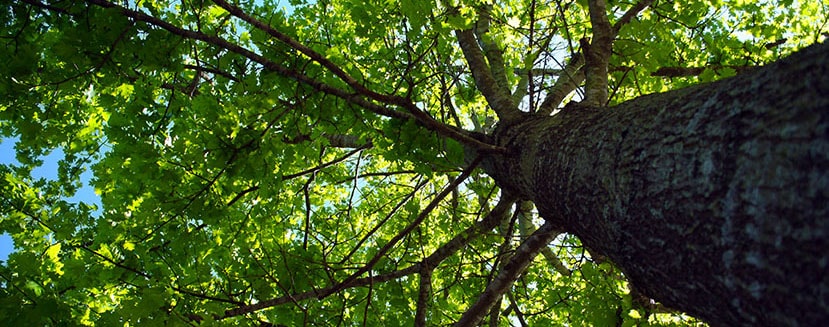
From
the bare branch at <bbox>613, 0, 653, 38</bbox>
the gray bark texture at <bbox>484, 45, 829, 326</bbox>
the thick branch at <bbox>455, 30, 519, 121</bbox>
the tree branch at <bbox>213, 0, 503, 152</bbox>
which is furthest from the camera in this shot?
the bare branch at <bbox>613, 0, 653, 38</bbox>

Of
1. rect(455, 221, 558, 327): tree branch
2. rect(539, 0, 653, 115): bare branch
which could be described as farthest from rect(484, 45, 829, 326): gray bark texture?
rect(539, 0, 653, 115): bare branch

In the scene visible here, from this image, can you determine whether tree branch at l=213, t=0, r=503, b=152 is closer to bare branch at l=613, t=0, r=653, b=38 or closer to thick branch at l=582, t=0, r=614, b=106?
thick branch at l=582, t=0, r=614, b=106

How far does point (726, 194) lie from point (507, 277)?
2.16m

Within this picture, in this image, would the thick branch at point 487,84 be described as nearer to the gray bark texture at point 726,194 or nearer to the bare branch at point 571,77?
the bare branch at point 571,77

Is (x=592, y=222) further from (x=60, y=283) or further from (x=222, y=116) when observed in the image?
(x=60, y=283)

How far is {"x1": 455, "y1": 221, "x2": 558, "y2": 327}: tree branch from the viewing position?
2.73 m

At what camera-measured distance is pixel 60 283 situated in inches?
105

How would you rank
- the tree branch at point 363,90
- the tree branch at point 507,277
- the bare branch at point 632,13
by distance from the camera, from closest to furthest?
the tree branch at point 363,90, the tree branch at point 507,277, the bare branch at point 632,13

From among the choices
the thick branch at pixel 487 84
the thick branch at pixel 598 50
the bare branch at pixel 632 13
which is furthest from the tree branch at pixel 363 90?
the bare branch at pixel 632 13

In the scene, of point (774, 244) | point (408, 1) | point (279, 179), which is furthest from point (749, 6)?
point (774, 244)

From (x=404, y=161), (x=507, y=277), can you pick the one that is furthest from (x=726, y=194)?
(x=507, y=277)

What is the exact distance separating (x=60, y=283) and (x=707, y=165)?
315cm

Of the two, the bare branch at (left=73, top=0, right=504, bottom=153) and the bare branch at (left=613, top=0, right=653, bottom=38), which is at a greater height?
the bare branch at (left=613, top=0, right=653, bottom=38)

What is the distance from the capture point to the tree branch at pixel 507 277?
273cm
